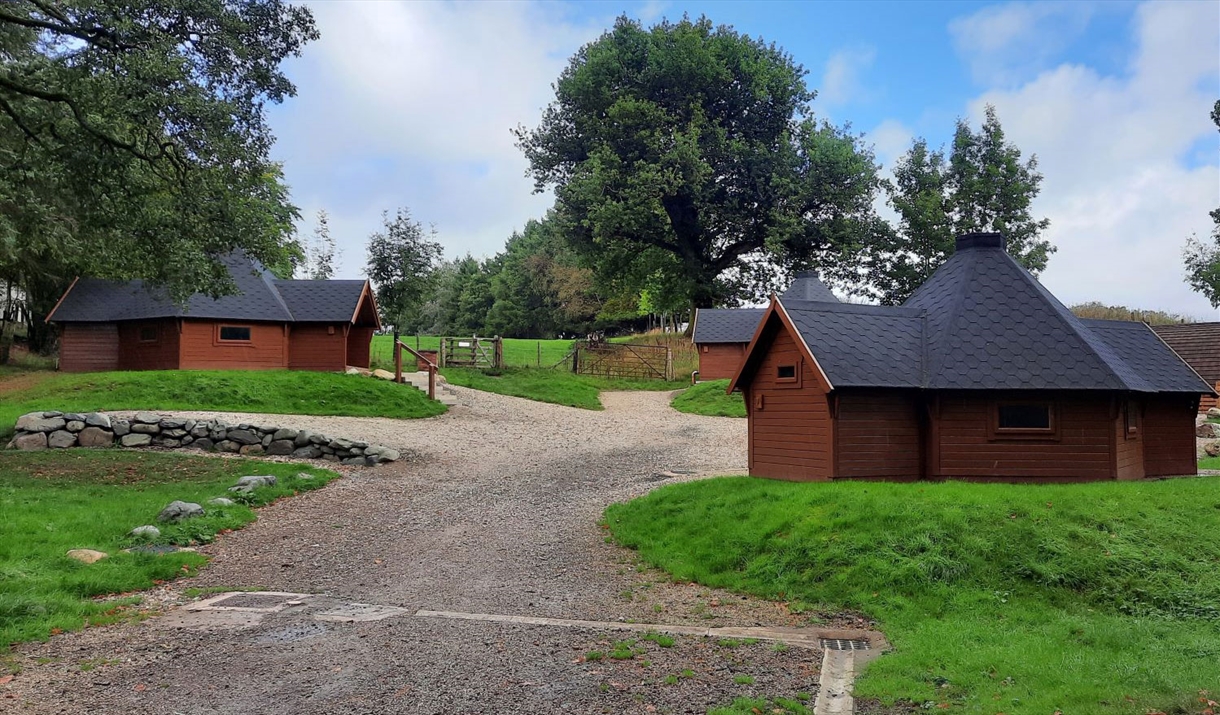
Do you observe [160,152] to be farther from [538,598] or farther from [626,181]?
[626,181]

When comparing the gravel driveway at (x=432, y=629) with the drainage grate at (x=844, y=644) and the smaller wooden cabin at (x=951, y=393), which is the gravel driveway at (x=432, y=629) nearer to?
the drainage grate at (x=844, y=644)

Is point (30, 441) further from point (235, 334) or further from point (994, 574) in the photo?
point (994, 574)

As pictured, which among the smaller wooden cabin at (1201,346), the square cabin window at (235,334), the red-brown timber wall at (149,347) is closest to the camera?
the red-brown timber wall at (149,347)

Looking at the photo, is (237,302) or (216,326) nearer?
(216,326)

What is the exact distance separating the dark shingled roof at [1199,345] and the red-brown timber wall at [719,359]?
61.9 ft

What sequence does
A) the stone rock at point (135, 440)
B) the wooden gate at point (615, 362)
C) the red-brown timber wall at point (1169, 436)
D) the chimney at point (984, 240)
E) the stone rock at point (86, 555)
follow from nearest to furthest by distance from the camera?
the stone rock at point (86, 555) → the red-brown timber wall at point (1169, 436) → the chimney at point (984, 240) → the stone rock at point (135, 440) → the wooden gate at point (615, 362)

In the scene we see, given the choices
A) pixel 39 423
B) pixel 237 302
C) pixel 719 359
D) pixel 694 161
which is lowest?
pixel 39 423

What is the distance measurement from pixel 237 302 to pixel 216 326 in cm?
124

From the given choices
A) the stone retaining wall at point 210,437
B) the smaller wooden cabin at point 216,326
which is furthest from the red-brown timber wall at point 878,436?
the smaller wooden cabin at point 216,326

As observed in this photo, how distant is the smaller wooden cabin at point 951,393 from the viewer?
44.8 feet

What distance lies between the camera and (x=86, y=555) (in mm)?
10359

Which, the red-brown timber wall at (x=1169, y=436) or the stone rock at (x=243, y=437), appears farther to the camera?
the stone rock at (x=243, y=437)

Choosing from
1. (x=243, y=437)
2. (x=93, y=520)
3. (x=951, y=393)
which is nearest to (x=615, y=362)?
(x=243, y=437)

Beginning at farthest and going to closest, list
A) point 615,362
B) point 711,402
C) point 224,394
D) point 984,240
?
point 615,362
point 711,402
point 224,394
point 984,240
